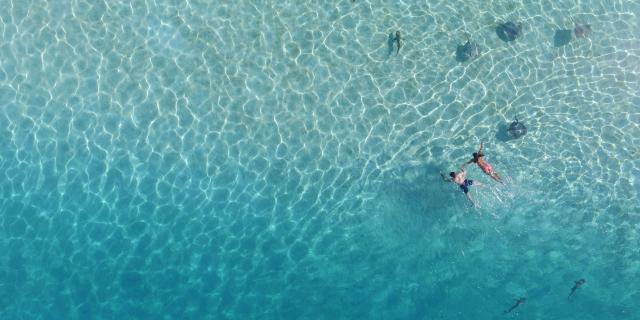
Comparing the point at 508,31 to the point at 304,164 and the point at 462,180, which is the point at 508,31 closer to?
the point at 462,180

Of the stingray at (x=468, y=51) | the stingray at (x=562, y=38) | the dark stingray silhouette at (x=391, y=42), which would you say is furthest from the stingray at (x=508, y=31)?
the dark stingray silhouette at (x=391, y=42)

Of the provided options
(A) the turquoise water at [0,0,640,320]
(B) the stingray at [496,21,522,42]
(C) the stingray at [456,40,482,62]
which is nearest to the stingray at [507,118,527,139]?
(A) the turquoise water at [0,0,640,320]

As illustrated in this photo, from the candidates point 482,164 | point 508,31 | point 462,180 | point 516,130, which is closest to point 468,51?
point 508,31

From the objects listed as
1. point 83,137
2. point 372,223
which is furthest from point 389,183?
point 83,137

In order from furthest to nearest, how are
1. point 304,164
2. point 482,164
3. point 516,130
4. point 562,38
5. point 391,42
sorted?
point 562,38 < point 391,42 < point 516,130 < point 304,164 < point 482,164

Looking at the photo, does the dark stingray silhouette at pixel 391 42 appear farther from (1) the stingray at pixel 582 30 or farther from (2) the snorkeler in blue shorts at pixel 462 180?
(1) the stingray at pixel 582 30

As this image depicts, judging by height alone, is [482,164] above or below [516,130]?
below

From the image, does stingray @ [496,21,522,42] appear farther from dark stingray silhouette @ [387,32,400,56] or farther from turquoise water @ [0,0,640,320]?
dark stingray silhouette @ [387,32,400,56]
